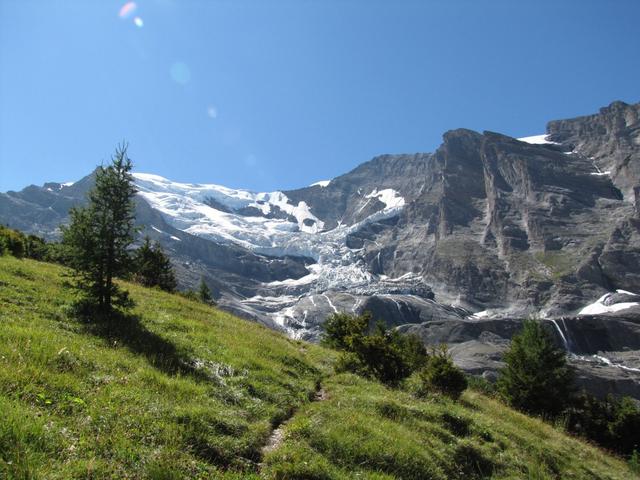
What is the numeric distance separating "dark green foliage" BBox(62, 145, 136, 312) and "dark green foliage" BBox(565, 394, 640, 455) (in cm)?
→ 3436

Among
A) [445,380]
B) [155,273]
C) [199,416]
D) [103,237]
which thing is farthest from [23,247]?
[445,380]

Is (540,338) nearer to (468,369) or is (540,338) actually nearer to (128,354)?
(128,354)

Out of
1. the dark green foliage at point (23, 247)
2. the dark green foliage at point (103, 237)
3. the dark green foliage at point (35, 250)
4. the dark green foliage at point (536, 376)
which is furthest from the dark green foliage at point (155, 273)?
the dark green foliage at point (536, 376)

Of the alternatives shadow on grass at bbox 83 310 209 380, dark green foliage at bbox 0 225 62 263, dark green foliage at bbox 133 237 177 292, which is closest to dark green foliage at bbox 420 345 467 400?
shadow on grass at bbox 83 310 209 380

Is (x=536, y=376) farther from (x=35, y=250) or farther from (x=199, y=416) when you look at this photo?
(x=35, y=250)

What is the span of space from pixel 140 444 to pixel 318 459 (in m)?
4.00

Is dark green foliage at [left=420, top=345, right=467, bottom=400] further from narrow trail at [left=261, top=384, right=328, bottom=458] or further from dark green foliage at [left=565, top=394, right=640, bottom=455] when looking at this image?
dark green foliage at [left=565, top=394, right=640, bottom=455]

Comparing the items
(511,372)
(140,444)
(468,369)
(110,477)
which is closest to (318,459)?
(140,444)

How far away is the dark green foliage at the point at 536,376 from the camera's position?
115 feet

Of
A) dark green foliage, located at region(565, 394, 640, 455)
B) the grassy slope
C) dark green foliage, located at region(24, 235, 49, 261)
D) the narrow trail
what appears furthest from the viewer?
dark green foliage, located at region(24, 235, 49, 261)

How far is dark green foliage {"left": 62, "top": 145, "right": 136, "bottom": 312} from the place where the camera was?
719 inches

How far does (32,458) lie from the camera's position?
6996 millimetres

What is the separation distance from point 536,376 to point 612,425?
7517mm

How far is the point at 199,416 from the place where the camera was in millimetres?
10641
